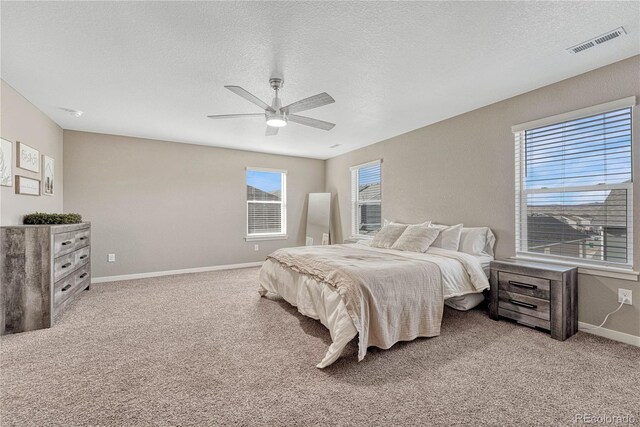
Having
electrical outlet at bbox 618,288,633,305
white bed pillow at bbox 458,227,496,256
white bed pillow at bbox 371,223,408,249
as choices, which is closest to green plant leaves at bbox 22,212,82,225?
white bed pillow at bbox 371,223,408,249

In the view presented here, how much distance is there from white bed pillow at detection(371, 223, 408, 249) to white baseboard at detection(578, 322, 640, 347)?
2.03 meters

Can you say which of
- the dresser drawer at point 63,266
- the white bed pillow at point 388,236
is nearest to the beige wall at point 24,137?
the dresser drawer at point 63,266

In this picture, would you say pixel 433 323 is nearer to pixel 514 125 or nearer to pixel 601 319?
pixel 601 319

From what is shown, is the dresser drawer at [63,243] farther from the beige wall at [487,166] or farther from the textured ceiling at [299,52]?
the beige wall at [487,166]

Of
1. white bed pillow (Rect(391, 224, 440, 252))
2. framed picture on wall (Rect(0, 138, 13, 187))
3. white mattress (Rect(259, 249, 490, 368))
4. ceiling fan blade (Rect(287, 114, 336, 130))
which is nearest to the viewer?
white mattress (Rect(259, 249, 490, 368))

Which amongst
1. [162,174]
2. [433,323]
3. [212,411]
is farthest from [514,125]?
[162,174]

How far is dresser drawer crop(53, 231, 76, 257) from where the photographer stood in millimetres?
→ 2976

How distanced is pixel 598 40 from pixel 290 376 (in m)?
3.40

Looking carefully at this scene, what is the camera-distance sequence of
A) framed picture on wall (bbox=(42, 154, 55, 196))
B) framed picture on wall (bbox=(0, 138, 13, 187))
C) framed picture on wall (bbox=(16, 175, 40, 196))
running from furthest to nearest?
1. framed picture on wall (bbox=(42, 154, 55, 196))
2. framed picture on wall (bbox=(16, 175, 40, 196))
3. framed picture on wall (bbox=(0, 138, 13, 187))

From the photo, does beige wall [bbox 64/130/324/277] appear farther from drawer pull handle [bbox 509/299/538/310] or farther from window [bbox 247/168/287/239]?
drawer pull handle [bbox 509/299/538/310]

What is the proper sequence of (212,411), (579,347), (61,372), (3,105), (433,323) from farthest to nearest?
(3,105) < (433,323) < (579,347) < (61,372) < (212,411)

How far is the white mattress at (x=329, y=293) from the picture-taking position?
2080mm

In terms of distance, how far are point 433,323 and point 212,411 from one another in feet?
6.21

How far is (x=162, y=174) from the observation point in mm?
5094
